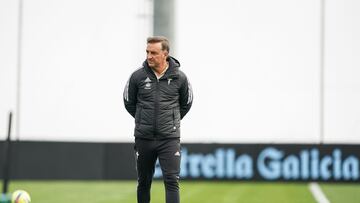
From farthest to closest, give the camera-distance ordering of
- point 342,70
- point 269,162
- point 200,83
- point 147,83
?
point 269,162, point 342,70, point 200,83, point 147,83

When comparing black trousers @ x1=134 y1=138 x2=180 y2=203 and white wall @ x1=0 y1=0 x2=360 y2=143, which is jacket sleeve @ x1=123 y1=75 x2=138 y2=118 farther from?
white wall @ x1=0 y1=0 x2=360 y2=143

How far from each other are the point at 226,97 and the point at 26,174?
3635 mm

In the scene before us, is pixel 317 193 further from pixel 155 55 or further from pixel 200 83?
pixel 155 55

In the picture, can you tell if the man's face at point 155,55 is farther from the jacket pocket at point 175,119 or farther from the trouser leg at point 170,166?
the trouser leg at point 170,166

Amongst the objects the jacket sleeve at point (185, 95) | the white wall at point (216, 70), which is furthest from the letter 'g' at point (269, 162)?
the jacket sleeve at point (185, 95)

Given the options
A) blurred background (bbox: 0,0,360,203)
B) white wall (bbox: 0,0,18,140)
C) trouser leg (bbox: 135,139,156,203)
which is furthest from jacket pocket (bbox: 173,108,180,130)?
white wall (bbox: 0,0,18,140)

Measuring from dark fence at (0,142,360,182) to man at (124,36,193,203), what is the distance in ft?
23.5

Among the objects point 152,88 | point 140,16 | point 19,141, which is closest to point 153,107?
point 152,88

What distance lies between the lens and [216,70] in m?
14.5

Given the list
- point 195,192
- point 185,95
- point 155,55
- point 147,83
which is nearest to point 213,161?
point 195,192

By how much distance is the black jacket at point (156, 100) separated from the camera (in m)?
7.89

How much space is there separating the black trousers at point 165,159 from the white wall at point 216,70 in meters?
6.17

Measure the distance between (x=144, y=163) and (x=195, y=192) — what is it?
5.13 meters

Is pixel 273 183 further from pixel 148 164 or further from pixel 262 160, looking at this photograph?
pixel 148 164
